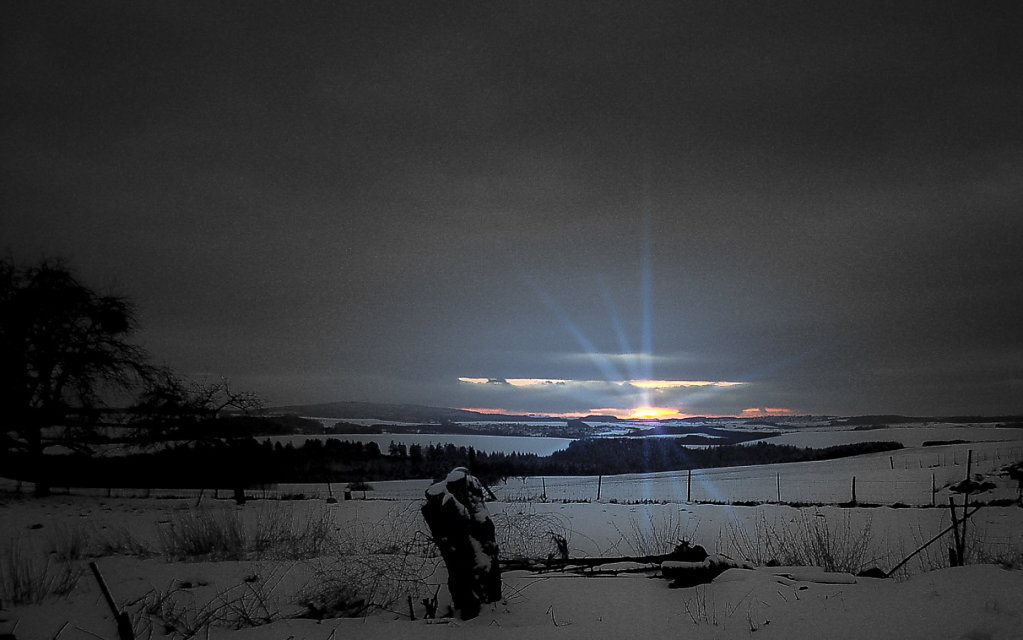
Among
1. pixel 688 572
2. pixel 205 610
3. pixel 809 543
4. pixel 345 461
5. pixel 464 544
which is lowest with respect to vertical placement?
A: pixel 345 461

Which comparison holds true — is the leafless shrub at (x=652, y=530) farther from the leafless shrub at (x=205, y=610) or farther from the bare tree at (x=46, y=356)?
the bare tree at (x=46, y=356)

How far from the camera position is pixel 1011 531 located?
14.2 metres

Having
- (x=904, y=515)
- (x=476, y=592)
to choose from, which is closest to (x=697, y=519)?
(x=904, y=515)

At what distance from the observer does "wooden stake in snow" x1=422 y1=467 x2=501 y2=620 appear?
3.98 meters

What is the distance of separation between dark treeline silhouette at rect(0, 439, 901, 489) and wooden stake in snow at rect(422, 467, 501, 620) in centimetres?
74

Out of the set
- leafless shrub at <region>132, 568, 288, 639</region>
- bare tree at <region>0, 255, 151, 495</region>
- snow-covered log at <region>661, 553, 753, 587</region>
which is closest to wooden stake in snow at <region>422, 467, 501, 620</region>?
leafless shrub at <region>132, 568, 288, 639</region>

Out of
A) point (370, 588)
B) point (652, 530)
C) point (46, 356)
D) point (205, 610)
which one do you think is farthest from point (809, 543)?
point (46, 356)

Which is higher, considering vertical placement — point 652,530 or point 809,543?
point 809,543

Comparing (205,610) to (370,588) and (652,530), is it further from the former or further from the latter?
(652,530)

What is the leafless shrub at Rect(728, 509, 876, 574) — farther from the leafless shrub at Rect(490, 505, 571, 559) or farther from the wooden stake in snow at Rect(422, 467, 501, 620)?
the wooden stake in snow at Rect(422, 467, 501, 620)

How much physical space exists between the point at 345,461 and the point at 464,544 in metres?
67.4

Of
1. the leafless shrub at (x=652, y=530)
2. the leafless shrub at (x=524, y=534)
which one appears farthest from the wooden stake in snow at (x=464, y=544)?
the leafless shrub at (x=652, y=530)

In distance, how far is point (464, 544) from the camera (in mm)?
4066

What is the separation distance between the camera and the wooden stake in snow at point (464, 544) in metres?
3.98
